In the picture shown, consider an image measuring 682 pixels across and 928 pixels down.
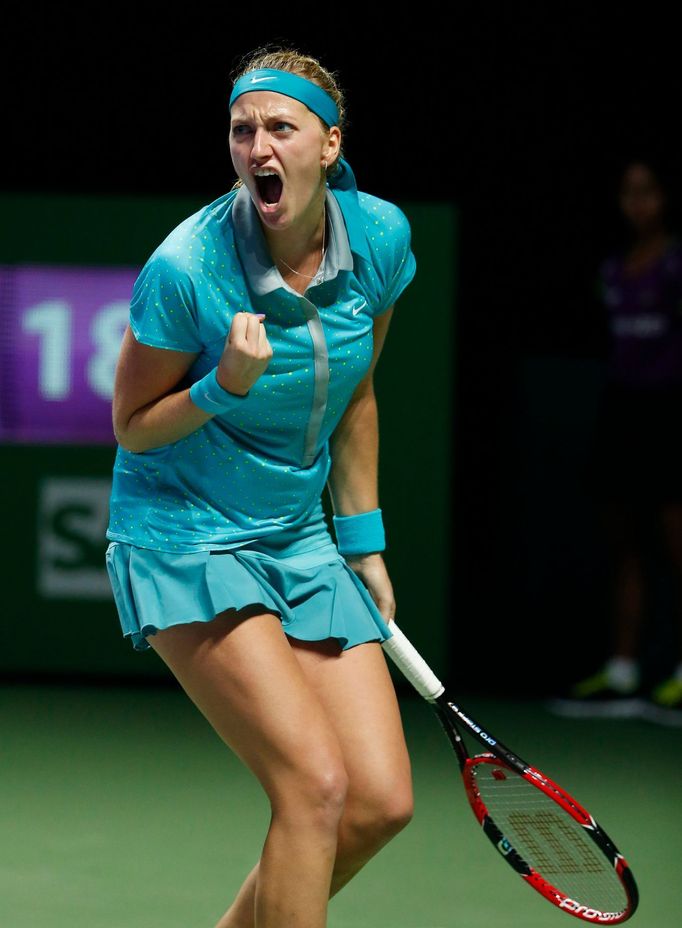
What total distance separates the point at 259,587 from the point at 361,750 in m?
0.29

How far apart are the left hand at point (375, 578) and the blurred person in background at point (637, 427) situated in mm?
2576

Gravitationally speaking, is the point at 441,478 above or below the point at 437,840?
above

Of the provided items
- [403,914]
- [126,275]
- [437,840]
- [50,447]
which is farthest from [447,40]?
[403,914]

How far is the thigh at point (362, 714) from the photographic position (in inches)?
98.8

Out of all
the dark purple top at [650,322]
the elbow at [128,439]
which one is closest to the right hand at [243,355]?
the elbow at [128,439]

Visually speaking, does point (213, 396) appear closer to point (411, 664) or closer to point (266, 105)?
point (266, 105)

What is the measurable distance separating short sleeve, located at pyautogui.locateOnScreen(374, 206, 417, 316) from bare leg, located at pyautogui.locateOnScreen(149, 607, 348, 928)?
0.61 metres

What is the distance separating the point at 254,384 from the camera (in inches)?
97.6

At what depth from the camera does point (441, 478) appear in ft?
17.5

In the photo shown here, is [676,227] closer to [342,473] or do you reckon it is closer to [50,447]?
[50,447]

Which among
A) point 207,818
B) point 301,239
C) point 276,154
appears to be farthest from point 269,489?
point 207,818

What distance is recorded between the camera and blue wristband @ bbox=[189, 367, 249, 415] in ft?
7.79

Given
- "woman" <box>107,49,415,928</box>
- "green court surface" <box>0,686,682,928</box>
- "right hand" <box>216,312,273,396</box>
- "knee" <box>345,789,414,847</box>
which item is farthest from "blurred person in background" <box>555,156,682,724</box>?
"right hand" <box>216,312,273,396</box>

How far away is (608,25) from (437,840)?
10.1ft
